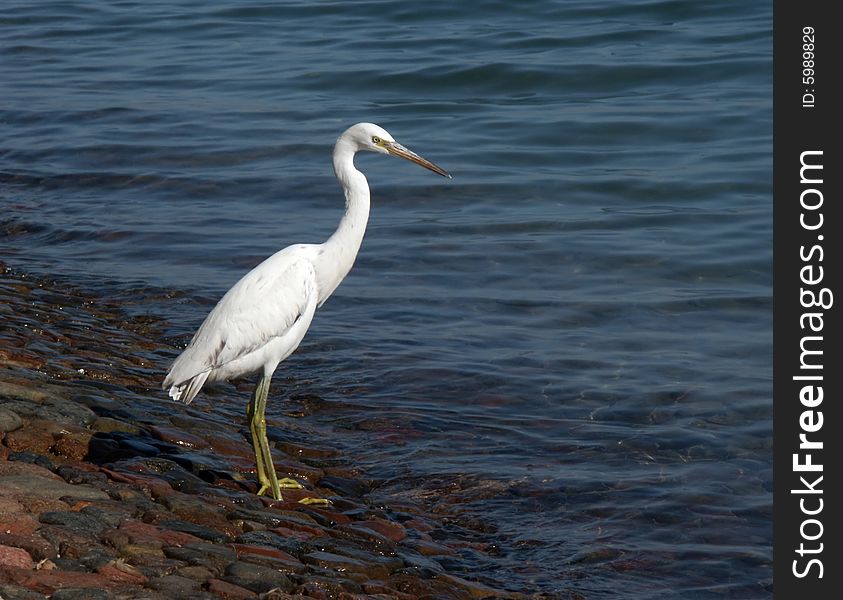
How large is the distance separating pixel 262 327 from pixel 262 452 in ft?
1.94

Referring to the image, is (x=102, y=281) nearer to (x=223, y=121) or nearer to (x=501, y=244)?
(x=501, y=244)

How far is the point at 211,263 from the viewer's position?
10.0m

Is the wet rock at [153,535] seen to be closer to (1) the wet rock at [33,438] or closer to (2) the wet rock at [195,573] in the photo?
(2) the wet rock at [195,573]

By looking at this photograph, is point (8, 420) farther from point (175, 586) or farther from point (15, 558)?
point (175, 586)

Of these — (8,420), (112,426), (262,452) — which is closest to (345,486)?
(262,452)

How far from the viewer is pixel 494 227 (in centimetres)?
1075

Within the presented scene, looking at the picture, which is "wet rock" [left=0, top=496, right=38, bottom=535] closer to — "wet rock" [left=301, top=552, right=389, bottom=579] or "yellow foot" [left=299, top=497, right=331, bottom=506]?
"wet rock" [left=301, top=552, right=389, bottom=579]

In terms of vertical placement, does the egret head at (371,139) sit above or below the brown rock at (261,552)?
above

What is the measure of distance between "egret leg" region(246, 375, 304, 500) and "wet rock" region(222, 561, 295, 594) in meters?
1.25

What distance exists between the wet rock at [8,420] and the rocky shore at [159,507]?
0.4 inches

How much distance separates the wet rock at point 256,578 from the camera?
4180 mm

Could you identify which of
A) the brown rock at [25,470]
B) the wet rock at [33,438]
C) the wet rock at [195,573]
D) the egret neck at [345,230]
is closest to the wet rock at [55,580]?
the wet rock at [195,573]
